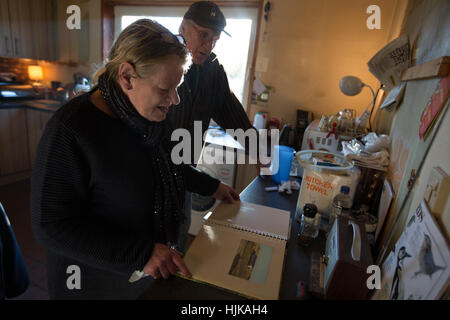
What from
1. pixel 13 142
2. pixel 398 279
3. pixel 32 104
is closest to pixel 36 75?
pixel 32 104

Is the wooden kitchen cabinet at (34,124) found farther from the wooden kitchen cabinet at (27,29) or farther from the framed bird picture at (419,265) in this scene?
the framed bird picture at (419,265)

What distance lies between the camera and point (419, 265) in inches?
19.1

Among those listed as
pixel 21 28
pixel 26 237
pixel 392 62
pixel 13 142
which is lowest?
pixel 26 237

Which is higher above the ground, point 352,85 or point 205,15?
point 205,15

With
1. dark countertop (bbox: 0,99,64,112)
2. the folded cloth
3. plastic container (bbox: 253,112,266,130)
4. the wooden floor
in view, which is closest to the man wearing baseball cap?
the folded cloth

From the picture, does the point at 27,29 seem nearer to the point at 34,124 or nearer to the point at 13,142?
the point at 34,124

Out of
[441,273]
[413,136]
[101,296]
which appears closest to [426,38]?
[413,136]

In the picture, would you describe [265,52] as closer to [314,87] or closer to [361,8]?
[314,87]

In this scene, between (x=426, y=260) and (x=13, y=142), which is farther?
(x=13, y=142)

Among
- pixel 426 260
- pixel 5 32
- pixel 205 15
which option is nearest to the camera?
pixel 426 260

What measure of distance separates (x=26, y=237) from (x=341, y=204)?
7.95 ft

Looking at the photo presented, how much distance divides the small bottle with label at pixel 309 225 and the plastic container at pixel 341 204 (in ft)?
0.24

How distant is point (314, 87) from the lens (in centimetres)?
227

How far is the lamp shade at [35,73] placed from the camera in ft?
11.4
